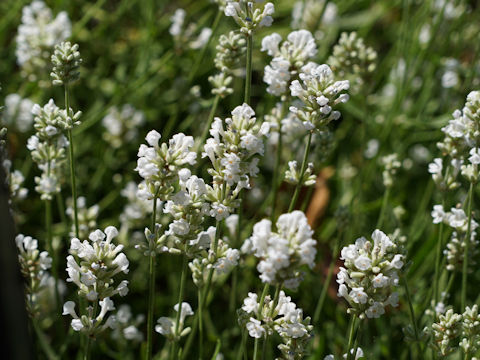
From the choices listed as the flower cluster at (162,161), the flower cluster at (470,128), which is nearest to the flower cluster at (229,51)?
the flower cluster at (162,161)

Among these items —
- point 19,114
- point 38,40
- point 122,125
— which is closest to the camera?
point 38,40

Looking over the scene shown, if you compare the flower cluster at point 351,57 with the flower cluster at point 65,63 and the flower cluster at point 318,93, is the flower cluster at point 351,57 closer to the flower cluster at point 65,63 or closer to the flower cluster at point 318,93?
the flower cluster at point 318,93

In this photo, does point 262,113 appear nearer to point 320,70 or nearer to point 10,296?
point 320,70

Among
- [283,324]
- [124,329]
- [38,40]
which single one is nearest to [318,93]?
[283,324]

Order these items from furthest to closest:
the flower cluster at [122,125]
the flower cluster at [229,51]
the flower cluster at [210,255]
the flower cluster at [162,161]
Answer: the flower cluster at [122,125] < the flower cluster at [229,51] < the flower cluster at [210,255] < the flower cluster at [162,161]

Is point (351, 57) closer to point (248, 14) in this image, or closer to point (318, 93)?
point (248, 14)
